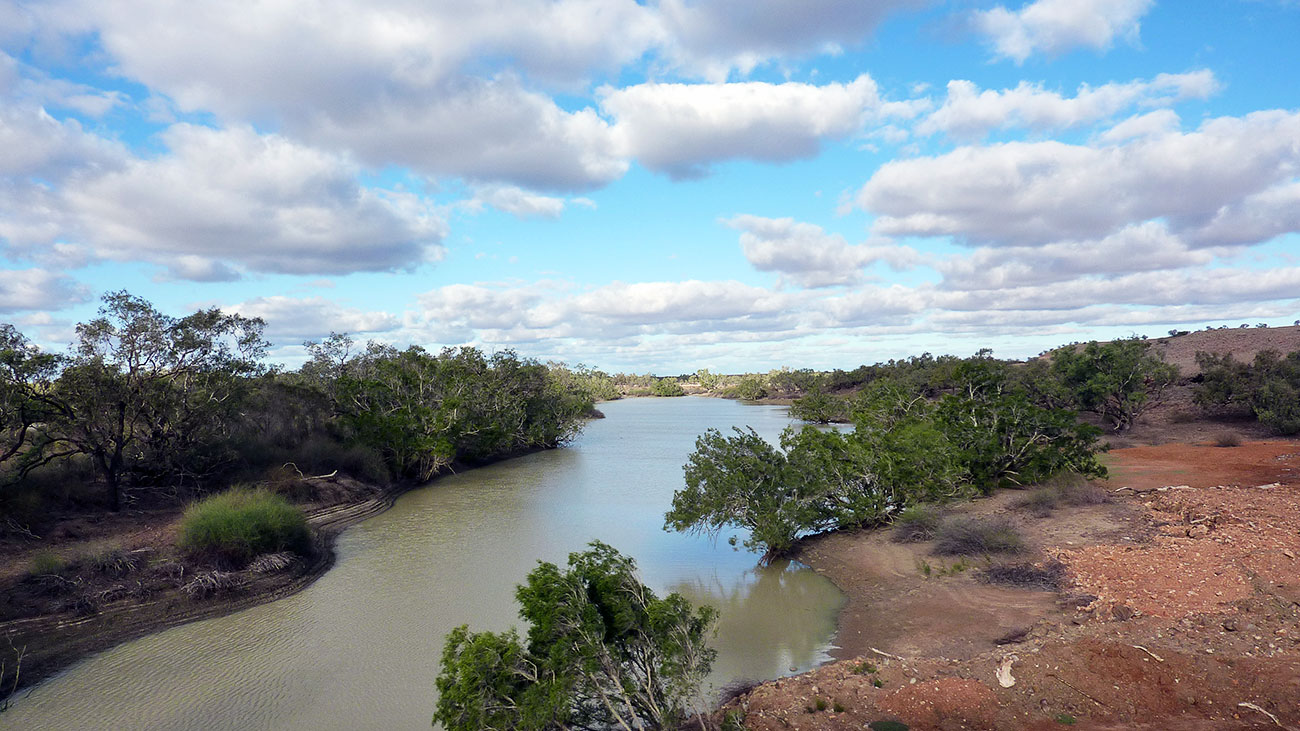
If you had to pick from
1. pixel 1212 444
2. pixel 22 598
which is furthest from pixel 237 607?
pixel 1212 444

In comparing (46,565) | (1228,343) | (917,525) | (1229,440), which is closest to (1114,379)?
(1229,440)

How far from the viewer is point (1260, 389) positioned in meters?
35.0

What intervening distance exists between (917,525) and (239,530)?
18.2 metres

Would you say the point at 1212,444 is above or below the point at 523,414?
below

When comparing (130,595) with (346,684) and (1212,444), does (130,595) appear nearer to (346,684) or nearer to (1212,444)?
(346,684)

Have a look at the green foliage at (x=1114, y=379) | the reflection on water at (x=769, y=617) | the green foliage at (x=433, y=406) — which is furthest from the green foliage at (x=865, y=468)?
the green foliage at (x=1114, y=379)

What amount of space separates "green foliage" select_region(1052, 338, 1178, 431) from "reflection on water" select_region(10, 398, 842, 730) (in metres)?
29.4

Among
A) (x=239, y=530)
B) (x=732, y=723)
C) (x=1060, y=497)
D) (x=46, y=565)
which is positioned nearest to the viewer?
(x=732, y=723)

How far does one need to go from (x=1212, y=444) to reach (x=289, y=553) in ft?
134

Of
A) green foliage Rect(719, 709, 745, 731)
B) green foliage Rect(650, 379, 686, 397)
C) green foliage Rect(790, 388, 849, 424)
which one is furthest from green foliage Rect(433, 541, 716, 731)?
green foliage Rect(650, 379, 686, 397)

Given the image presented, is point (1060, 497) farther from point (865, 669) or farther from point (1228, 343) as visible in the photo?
point (1228, 343)

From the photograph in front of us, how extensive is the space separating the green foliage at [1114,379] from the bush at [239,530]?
1619 inches

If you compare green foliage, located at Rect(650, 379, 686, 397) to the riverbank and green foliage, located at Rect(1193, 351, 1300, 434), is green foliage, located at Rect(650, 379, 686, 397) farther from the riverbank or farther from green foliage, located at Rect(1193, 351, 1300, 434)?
the riverbank

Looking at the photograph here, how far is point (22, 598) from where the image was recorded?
14.2m
